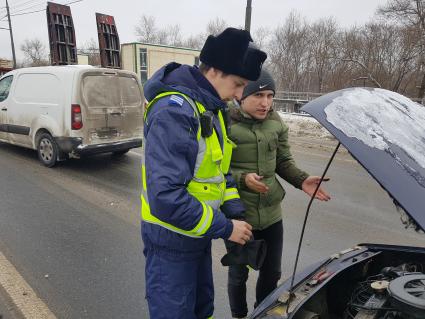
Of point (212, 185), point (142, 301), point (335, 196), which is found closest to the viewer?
point (212, 185)

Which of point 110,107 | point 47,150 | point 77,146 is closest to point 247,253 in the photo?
point 77,146

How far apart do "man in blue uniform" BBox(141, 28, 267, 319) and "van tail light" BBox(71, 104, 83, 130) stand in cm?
533

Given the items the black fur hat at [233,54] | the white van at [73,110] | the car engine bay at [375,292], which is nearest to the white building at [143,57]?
the white van at [73,110]

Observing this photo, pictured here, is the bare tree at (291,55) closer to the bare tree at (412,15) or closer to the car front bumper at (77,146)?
the bare tree at (412,15)

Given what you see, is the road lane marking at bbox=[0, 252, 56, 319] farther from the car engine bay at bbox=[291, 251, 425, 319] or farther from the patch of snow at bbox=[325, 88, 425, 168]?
the patch of snow at bbox=[325, 88, 425, 168]

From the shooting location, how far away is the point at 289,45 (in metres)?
48.5

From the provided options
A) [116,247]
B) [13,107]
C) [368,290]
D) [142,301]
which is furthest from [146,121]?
[13,107]

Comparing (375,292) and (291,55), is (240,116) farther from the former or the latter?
(291,55)

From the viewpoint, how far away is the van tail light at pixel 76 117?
6691 millimetres

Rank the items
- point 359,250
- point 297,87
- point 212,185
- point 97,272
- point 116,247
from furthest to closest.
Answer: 1. point 297,87
2. point 116,247
3. point 97,272
4. point 359,250
5. point 212,185

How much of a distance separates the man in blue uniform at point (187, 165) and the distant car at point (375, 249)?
38cm

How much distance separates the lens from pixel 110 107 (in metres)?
7.10

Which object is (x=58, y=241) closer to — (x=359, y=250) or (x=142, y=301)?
(x=142, y=301)

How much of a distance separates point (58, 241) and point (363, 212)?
3.76 metres
